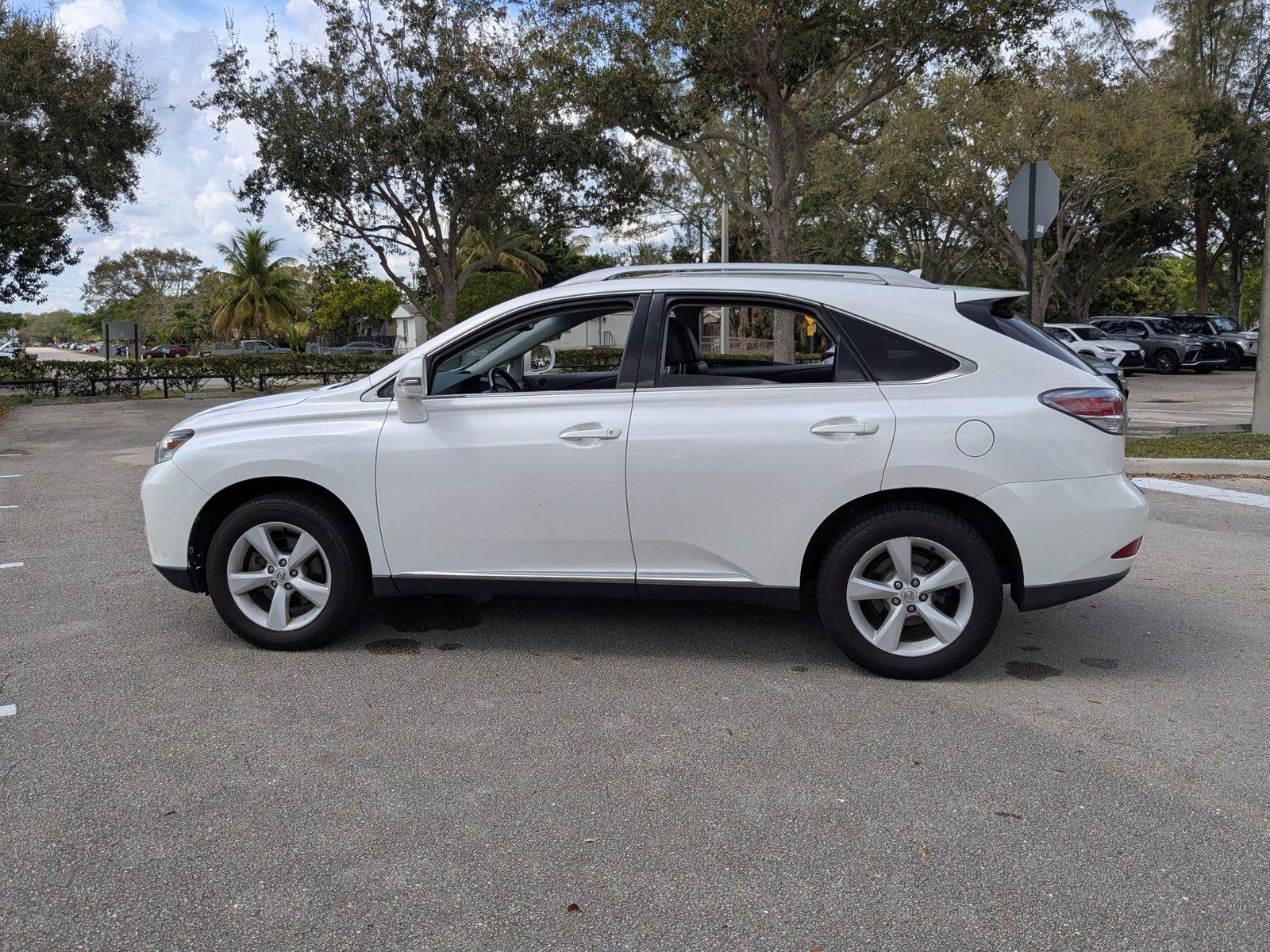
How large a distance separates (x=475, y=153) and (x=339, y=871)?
21.1 meters

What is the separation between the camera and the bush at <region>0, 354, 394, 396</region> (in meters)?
24.6

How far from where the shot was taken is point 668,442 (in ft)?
14.4

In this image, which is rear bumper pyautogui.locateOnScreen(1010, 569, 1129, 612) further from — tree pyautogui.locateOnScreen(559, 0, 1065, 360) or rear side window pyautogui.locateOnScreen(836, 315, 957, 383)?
tree pyautogui.locateOnScreen(559, 0, 1065, 360)

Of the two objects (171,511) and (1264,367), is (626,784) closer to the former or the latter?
(171,511)

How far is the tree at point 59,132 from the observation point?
18859 mm

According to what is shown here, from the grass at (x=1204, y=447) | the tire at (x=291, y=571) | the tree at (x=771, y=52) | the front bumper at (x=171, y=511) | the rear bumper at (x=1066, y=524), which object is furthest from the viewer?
the tree at (x=771, y=52)

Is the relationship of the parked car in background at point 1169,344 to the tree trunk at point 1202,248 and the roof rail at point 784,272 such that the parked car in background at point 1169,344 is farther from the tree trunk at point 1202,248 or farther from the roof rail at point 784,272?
the roof rail at point 784,272

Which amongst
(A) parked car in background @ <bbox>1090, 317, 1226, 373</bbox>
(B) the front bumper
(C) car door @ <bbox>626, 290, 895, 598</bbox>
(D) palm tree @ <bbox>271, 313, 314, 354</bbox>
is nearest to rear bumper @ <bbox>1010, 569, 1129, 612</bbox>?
(C) car door @ <bbox>626, 290, 895, 598</bbox>

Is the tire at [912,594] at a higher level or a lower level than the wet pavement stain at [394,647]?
higher

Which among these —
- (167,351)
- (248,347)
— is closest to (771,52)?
(248,347)

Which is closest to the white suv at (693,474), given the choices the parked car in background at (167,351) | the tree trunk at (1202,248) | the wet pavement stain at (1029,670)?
the wet pavement stain at (1029,670)

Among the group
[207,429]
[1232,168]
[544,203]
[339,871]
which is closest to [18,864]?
[339,871]

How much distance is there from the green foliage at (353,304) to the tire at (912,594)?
6333cm

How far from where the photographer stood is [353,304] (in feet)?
219
